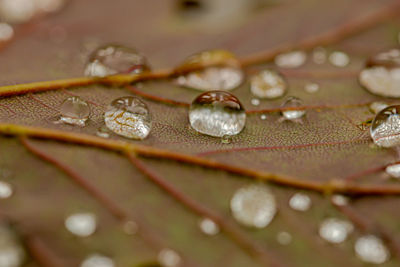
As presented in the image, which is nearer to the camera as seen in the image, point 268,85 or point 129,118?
point 129,118

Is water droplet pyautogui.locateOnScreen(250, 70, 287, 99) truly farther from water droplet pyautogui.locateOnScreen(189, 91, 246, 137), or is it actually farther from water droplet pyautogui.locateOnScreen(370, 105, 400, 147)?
water droplet pyautogui.locateOnScreen(370, 105, 400, 147)

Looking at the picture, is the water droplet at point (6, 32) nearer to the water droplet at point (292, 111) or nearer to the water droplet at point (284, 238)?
the water droplet at point (292, 111)

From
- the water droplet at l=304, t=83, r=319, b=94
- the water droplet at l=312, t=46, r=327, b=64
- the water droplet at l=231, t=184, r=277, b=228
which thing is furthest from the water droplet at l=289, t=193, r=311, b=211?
the water droplet at l=312, t=46, r=327, b=64

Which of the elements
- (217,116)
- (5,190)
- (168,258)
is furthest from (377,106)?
(5,190)

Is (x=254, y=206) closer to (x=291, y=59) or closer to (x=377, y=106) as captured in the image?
(x=377, y=106)

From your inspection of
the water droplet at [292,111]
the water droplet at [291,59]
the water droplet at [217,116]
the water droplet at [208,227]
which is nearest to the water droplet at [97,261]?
the water droplet at [208,227]

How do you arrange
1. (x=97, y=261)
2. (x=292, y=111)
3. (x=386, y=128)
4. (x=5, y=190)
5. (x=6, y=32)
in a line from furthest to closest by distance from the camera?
(x=6, y=32) → (x=292, y=111) → (x=386, y=128) → (x=5, y=190) → (x=97, y=261)
